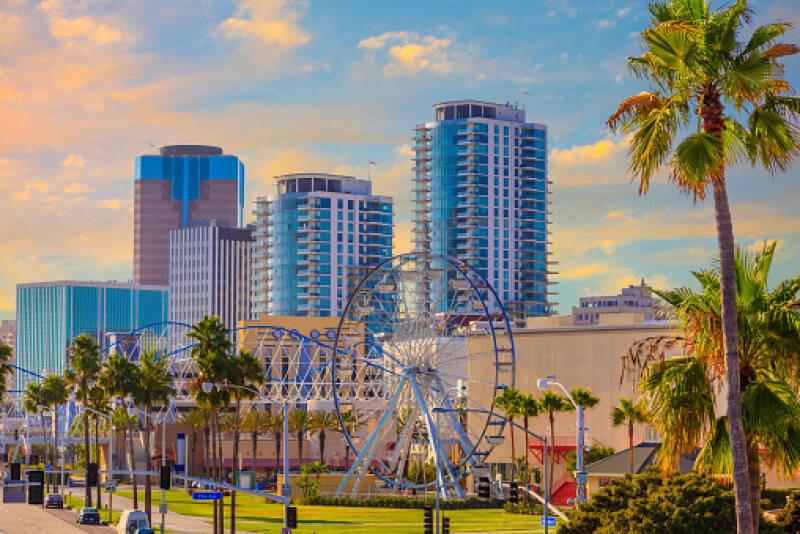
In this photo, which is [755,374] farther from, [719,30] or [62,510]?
[62,510]

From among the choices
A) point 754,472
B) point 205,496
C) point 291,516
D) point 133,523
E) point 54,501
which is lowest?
point 54,501

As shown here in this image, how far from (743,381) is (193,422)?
148m

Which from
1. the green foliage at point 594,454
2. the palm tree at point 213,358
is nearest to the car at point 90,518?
the palm tree at point 213,358

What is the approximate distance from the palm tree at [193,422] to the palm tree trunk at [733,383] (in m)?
128

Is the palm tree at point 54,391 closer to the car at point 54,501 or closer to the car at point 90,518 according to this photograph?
the car at point 54,501

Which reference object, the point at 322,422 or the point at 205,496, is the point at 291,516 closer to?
the point at 205,496

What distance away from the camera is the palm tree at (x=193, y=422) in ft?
518

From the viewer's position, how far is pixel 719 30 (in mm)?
24953

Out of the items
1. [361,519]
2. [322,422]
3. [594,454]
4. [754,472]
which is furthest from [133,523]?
[322,422]

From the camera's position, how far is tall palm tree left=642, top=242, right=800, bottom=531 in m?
25.0

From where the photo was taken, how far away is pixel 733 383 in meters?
23.9

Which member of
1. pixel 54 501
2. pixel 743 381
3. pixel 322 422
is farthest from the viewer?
pixel 322 422

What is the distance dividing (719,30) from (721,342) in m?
6.47

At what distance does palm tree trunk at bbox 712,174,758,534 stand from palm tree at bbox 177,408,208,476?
128287 millimetres
